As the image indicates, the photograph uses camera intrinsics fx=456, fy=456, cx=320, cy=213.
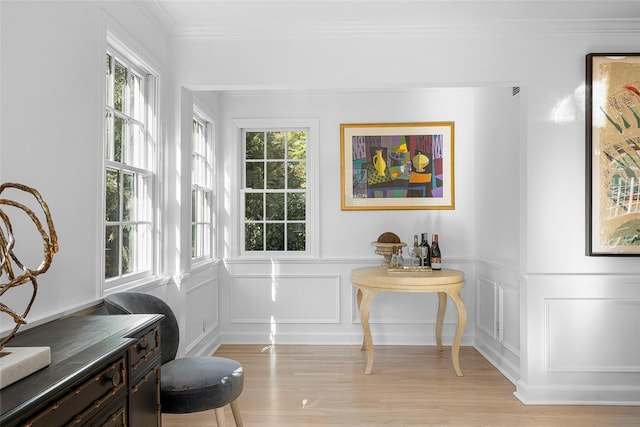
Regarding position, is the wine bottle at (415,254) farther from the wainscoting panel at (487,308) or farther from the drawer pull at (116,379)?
the drawer pull at (116,379)

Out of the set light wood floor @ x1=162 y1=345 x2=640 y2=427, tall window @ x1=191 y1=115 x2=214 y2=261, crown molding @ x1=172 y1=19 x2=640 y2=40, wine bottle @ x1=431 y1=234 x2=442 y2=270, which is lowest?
light wood floor @ x1=162 y1=345 x2=640 y2=427

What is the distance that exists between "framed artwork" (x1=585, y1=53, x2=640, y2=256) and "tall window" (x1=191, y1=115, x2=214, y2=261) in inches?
123

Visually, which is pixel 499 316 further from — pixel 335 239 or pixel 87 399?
pixel 87 399

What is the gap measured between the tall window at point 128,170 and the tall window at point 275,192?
170 cm

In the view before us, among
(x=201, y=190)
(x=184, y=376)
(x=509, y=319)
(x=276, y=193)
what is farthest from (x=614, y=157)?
(x=201, y=190)

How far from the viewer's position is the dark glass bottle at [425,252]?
423 cm

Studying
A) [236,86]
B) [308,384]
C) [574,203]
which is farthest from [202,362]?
[574,203]

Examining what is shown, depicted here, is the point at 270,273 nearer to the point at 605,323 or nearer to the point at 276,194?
the point at 276,194

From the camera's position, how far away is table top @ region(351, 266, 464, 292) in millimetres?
3645

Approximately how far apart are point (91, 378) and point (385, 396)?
238 cm

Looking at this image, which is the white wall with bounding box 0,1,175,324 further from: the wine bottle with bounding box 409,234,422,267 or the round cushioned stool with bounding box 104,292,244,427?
the wine bottle with bounding box 409,234,422,267

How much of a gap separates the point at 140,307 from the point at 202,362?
1.45ft

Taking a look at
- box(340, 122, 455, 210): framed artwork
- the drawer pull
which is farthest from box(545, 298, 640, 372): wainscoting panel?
the drawer pull

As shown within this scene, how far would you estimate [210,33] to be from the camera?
328cm
